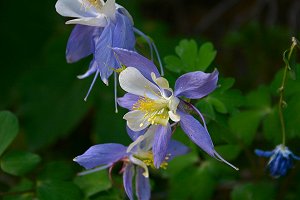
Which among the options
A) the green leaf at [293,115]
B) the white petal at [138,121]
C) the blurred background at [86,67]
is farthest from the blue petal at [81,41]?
the green leaf at [293,115]

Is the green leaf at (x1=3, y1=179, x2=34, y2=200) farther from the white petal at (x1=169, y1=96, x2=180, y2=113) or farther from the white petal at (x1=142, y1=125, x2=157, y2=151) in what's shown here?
the white petal at (x1=169, y1=96, x2=180, y2=113)

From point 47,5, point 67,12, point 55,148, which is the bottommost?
point 55,148

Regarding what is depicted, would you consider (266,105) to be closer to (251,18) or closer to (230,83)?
(230,83)

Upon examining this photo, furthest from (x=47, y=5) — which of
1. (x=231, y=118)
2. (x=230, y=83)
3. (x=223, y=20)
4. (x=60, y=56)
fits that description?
(x=230, y=83)

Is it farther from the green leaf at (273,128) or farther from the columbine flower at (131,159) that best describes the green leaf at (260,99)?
the columbine flower at (131,159)

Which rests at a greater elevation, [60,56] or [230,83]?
[230,83]

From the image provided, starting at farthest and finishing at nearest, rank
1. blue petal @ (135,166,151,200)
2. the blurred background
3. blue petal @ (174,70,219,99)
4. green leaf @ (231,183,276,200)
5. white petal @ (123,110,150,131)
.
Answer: the blurred background
green leaf @ (231,183,276,200)
blue petal @ (135,166,151,200)
white petal @ (123,110,150,131)
blue petal @ (174,70,219,99)

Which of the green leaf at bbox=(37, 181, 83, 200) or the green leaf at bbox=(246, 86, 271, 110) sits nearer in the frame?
the green leaf at bbox=(37, 181, 83, 200)

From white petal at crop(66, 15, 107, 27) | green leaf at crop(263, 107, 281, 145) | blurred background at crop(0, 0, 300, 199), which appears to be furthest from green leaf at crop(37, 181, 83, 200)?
green leaf at crop(263, 107, 281, 145)
